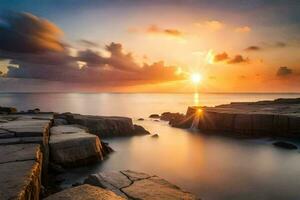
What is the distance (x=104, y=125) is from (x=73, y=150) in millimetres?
6536

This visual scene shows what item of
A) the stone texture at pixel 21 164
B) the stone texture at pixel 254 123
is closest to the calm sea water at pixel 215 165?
the stone texture at pixel 254 123

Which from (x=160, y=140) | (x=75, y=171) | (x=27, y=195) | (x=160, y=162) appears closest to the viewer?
(x=27, y=195)

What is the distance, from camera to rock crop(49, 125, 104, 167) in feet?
21.7

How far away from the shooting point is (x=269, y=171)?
322 inches

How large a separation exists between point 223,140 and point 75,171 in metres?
8.88

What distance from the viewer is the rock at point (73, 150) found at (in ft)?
21.7

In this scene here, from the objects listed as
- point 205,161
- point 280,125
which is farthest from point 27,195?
point 280,125

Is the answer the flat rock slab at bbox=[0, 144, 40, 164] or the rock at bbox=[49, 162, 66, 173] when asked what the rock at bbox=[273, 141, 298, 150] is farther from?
the flat rock slab at bbox=[0, 144, 40, 164]

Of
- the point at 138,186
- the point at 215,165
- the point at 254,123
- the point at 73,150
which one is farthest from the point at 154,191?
the point at 254,123

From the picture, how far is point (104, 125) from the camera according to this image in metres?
13.4

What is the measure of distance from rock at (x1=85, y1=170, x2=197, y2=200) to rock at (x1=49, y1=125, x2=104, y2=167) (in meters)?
2.34

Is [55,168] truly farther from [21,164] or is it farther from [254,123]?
[254,123]

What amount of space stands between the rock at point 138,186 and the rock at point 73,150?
2.34 metres

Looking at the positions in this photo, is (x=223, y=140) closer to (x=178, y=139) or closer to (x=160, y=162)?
(x=178, y=139)
